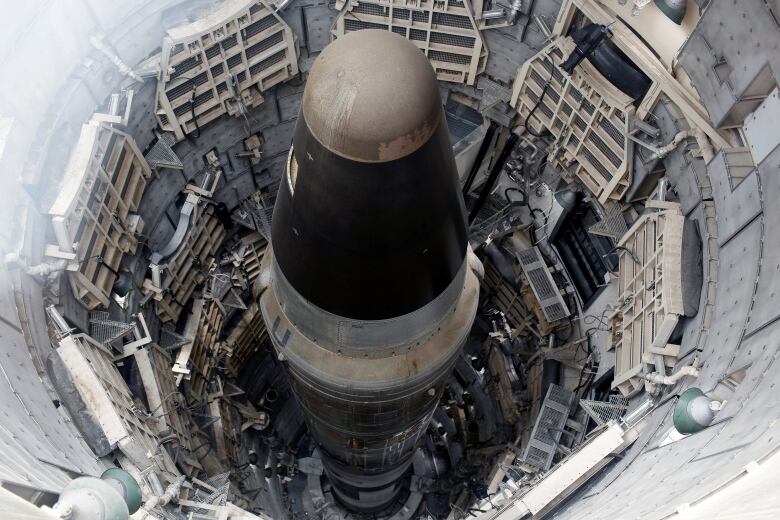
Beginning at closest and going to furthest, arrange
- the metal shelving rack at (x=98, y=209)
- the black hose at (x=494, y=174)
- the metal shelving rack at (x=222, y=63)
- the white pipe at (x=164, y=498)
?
the white pipe at (x=164, y=498) < the metal shelving rack at (x=98, y=209) < the metal shelving rack at (x=222, y=63) < the black hose at (x=494, y=174)

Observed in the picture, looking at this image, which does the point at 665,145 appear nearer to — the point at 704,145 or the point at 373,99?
the point at 704,145

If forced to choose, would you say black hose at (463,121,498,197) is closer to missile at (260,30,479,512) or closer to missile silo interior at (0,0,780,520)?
missile silo interior at (0,0,780,520)

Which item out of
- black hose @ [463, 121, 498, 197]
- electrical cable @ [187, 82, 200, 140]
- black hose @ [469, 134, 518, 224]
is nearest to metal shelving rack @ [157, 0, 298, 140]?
electrical cable @ [187, 82, 200, 140]

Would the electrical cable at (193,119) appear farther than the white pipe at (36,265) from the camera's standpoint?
Yes

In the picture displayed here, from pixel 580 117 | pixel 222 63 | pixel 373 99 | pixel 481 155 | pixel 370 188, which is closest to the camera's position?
pixel 373 99

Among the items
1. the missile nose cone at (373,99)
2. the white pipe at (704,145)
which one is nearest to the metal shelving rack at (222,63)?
the missile nose cone at (373,99)

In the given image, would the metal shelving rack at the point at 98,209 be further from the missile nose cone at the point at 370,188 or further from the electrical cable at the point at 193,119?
the missile nose cone at the point at 370,188

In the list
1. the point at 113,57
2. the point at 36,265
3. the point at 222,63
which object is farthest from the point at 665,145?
the point at 36,265
